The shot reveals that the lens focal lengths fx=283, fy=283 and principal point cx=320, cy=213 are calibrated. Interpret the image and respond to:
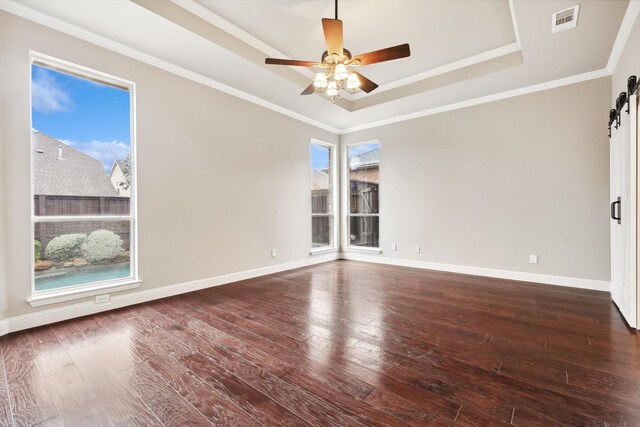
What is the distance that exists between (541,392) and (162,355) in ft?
8.36

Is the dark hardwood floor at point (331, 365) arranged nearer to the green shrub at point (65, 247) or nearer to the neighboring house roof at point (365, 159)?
the green shrub at point (65, 247)

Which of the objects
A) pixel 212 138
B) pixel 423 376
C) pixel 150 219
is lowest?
pixel 423 376

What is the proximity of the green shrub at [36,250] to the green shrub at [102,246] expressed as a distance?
0.34 metres

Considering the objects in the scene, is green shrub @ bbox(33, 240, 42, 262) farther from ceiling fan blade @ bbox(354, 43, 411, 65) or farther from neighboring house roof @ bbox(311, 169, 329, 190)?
→ neighboring house roof @ bbox(311, 169, 329, 190)

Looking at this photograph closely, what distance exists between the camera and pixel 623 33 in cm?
290

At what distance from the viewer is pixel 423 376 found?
1.85 m

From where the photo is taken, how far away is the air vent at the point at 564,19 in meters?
2.65

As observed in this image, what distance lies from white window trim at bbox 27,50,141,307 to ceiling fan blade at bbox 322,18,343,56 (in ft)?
7.92

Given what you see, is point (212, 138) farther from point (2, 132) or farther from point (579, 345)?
point (579, 345)

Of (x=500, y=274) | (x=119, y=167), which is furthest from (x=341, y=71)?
(x=500, y=274)

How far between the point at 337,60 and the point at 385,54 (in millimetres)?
436

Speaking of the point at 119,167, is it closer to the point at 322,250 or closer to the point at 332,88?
the point at 332,88

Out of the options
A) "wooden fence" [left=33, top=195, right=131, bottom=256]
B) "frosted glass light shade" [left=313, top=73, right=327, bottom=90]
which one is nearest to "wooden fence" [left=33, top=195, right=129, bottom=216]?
"wooden fence" [left=33, top=195, right=131, bottom=256]

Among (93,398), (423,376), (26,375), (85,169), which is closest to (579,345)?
(423,376)
